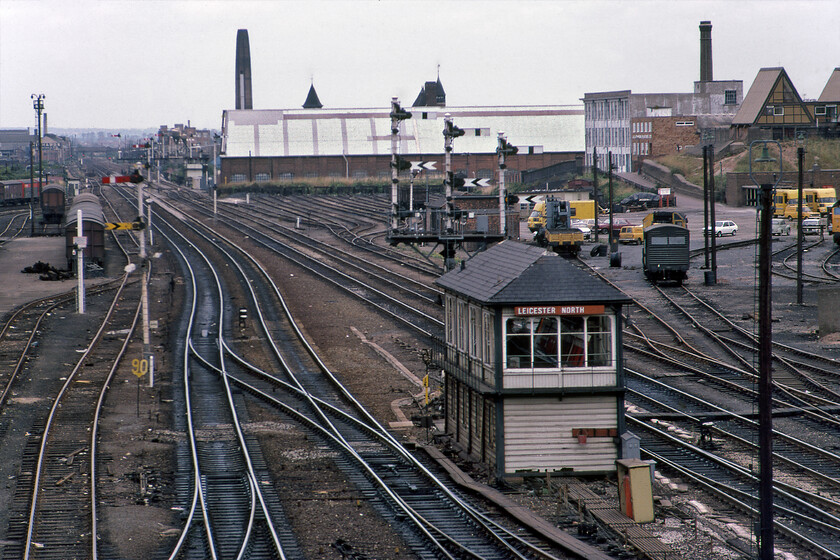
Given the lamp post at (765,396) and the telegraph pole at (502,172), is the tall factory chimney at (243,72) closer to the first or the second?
the telegraph pole at (502,172)

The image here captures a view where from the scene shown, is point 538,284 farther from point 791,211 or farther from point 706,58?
point 706,58

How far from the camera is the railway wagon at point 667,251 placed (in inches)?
1871

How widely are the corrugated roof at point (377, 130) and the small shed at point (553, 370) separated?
105733 mm

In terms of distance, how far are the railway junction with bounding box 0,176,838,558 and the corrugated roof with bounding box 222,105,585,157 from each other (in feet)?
259

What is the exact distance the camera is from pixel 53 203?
80625mm

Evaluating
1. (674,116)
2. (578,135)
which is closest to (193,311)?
(674,116)

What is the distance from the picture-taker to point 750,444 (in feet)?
71.8

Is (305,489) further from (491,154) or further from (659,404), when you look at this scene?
(491,154)

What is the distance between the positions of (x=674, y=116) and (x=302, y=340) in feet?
267

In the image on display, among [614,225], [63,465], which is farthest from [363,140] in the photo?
[63,465]

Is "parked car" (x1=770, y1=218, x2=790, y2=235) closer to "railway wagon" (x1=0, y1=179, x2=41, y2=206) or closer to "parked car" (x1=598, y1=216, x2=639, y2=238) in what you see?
"parked car" (x1=598, y1=216, x2=639, y2=238)

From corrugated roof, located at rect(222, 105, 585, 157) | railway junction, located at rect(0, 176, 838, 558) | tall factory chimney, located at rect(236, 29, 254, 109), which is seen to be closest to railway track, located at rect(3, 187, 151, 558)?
railway junction, located at rect(0, 176, 838, 558)

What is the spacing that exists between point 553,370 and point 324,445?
6.11 metres

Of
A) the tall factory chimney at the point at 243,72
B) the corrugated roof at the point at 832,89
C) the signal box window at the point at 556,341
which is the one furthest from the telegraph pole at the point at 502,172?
the tall factory chimney at the point at 243,72
